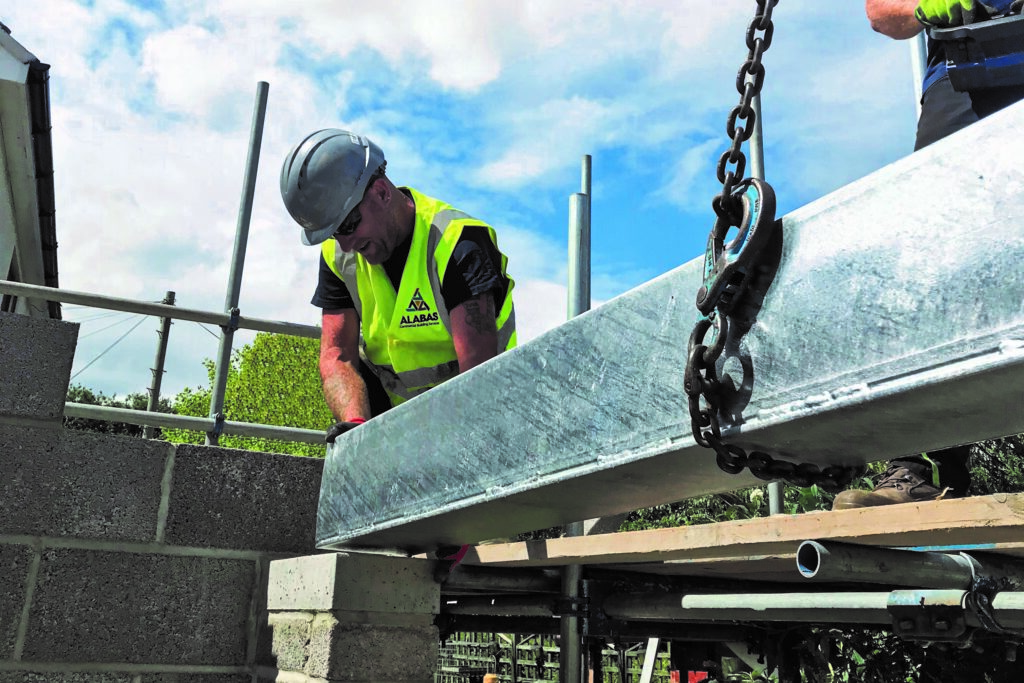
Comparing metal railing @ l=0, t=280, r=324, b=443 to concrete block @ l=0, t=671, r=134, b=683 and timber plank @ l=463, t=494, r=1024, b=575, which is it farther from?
timber plank @ l=463, t=494, r=1024, b=575

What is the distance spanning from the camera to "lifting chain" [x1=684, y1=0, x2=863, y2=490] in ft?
4.83

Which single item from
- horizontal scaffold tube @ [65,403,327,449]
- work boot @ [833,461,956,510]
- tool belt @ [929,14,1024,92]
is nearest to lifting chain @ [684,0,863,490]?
tool belt @ [929,14,1024,92]

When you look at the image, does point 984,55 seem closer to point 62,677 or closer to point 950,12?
point 950,12

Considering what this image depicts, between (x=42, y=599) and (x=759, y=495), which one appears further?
(x=759, y=495)

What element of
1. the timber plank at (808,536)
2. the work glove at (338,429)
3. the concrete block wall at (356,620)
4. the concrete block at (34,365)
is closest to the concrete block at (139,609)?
the concrete block wall at (356,620)

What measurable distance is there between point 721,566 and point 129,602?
226 centimetres

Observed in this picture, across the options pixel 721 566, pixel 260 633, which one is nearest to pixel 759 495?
→ pixel 721 566

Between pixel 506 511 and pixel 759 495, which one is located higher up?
pixel 759 495

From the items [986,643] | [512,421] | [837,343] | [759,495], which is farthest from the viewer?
[759,495]

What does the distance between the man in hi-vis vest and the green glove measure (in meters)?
1.55

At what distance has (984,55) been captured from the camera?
6.86 feet

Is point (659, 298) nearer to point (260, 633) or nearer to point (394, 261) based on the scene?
point (394, 261)

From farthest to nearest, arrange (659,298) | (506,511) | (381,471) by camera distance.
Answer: (381,471) < (506,511) < (659,298)

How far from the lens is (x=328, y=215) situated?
3.38 meters
